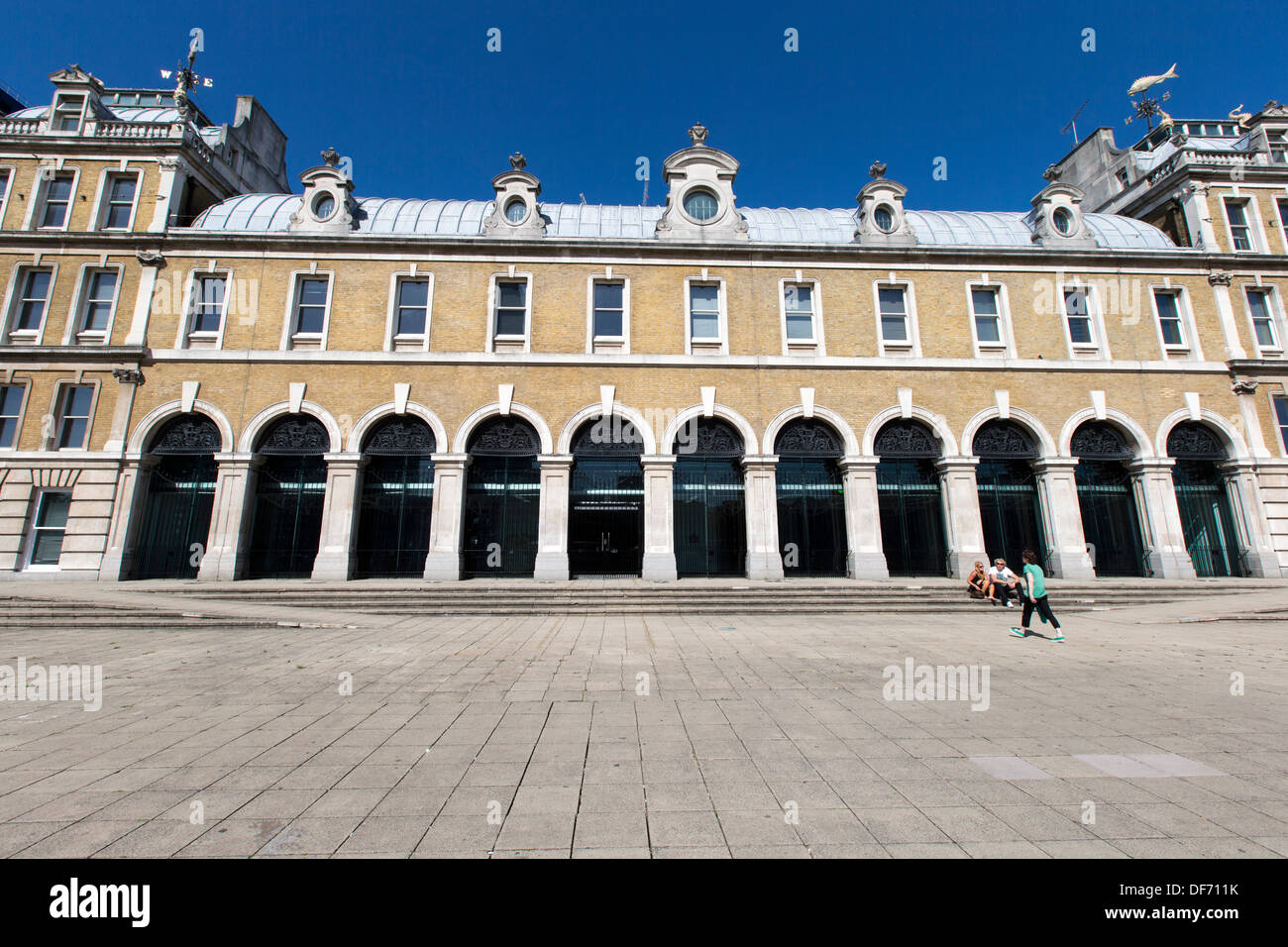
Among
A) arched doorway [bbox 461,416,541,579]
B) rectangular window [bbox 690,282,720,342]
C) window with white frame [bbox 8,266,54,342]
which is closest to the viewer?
arched doorway [bbox 461,416,541,579]

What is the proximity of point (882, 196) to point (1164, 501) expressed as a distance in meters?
14.0

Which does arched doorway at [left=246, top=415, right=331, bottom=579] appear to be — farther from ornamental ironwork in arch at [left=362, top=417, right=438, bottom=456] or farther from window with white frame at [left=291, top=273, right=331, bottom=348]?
window with white frame at [left=291, top=273, right=331, bottom=348]

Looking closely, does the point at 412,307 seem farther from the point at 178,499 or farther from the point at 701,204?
the point at 701,204

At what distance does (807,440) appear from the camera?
18141 millimetres

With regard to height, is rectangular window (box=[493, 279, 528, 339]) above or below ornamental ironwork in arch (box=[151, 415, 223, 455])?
above

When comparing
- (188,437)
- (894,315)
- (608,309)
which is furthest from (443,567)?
(894,315)

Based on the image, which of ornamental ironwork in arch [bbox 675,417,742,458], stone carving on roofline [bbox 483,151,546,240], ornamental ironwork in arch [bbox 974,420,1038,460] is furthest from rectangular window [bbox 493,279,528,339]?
ornamental ironwork in arch [bbox 974,420,1038,460]

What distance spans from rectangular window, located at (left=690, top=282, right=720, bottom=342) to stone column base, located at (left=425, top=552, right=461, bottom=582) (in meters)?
10.6

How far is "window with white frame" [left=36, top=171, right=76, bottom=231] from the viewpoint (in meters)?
18.5

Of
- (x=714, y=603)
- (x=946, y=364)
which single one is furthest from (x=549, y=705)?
(x=946, y=364)

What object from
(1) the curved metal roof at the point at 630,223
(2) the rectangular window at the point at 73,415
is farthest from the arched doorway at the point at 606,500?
(2) the rectangular window at the point at 73,415

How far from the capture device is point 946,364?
60.3ft

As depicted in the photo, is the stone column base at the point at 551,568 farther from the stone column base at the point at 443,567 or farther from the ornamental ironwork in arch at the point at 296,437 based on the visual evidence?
the ornamental ironwork in arch at the point at 296,437
